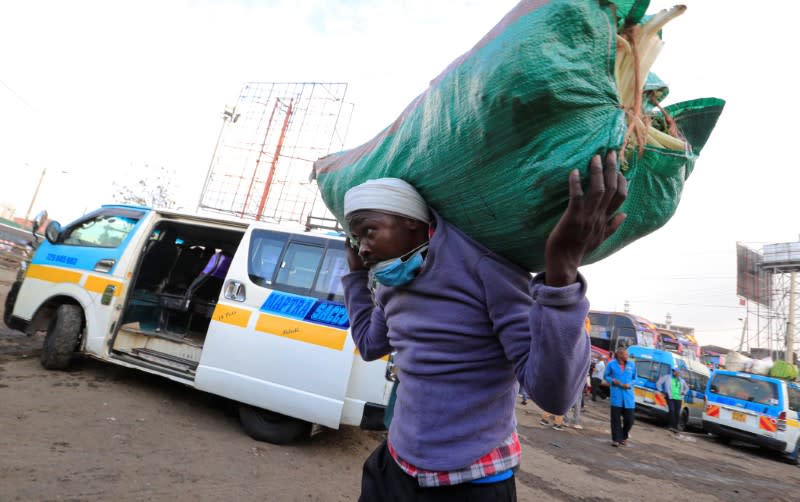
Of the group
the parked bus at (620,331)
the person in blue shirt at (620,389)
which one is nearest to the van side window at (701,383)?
the parked bus at (620,331)

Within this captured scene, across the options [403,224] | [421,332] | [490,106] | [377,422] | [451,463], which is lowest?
[377,422]

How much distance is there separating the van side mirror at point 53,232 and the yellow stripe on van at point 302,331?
9.52ft

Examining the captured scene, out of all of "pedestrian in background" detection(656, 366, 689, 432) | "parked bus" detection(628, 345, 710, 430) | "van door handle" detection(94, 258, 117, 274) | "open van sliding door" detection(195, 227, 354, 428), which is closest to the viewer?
"open van sliding door" detection(195, 227, 354, 428)

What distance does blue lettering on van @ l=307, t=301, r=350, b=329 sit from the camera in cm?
379

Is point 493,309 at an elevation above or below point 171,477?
above

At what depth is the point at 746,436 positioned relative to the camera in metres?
10.4

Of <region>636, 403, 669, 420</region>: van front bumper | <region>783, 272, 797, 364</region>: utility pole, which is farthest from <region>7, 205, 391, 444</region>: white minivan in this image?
<region>783, 272, 797, 364</region>: utility pole

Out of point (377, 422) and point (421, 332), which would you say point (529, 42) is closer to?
point (421, 332)

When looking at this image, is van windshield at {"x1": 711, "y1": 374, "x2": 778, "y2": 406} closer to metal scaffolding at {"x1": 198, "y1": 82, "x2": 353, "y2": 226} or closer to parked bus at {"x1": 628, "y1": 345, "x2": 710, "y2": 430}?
parked bus at {"x1": 628, "y1": 345, "x2": 710, "y2": 430}

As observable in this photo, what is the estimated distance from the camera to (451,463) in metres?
1.03

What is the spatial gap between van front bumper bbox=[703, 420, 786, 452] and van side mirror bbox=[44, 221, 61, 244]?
45.1 feet

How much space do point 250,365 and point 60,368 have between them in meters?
2.61

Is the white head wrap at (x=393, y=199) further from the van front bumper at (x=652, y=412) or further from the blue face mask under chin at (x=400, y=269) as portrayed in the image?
the van front bumper at (x=652, y=412)

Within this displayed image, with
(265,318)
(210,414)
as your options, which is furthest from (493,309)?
(210,414)
